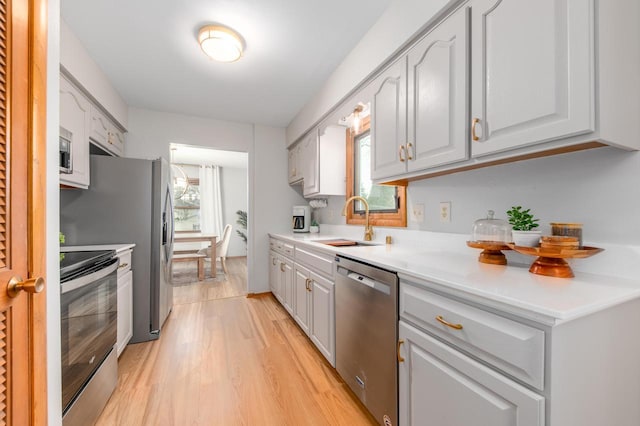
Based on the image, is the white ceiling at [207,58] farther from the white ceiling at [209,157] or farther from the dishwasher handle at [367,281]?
the white ceiling at [209,157]

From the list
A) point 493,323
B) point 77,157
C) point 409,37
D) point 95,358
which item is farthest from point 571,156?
point 77,157

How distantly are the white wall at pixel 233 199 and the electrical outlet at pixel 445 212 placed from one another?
5.69 meters

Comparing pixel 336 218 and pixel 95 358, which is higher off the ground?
pixel 336 218

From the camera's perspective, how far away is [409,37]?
1457 mm

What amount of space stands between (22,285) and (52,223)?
259mm

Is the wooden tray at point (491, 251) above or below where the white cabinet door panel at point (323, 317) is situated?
above

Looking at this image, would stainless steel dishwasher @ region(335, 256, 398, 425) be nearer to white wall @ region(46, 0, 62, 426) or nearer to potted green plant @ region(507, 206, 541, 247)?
potted green plant @ region(507, 206, 541, 247)

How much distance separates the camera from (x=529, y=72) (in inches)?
36.9

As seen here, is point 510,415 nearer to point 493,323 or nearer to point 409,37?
point 493,323

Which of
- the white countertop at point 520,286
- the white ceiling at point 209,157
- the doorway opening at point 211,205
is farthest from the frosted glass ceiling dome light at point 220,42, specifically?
the doorway opening at point 211,205

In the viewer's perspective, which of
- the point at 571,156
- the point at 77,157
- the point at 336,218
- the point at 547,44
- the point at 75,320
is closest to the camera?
the point at 547,44

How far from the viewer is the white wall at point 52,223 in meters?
0.83

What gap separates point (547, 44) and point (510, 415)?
1177 mm

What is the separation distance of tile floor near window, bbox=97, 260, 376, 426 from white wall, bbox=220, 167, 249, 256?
4.30 metres
